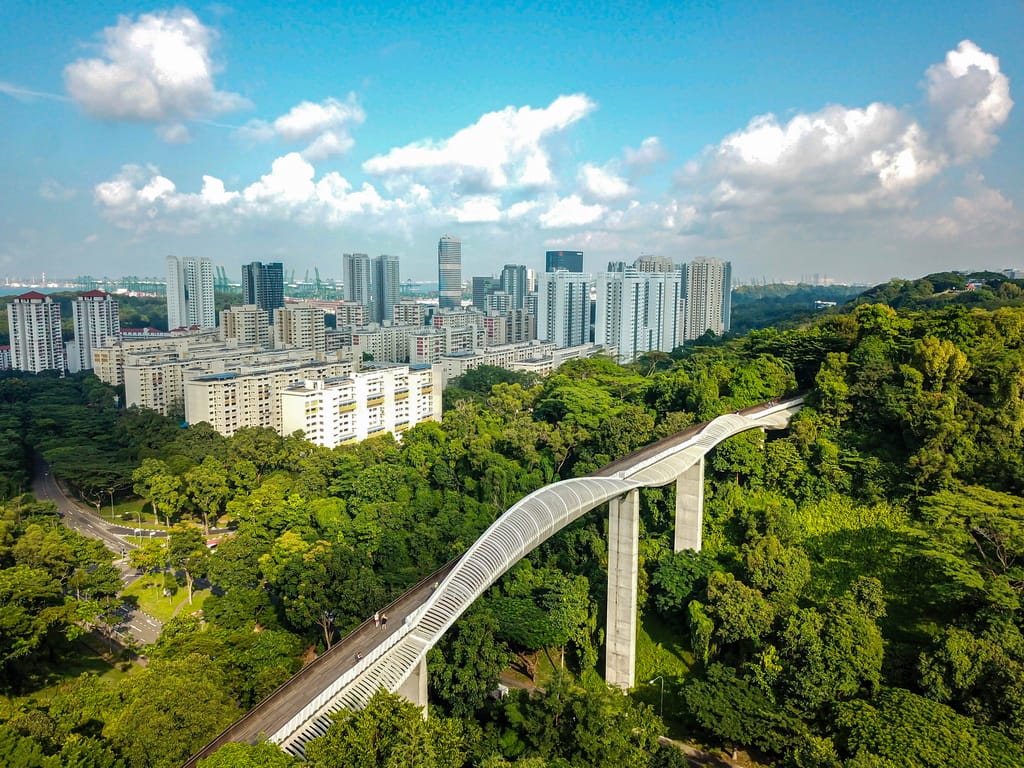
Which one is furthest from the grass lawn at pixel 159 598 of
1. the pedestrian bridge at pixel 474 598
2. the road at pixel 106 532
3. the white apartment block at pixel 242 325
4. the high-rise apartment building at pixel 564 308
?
the high-rise apartment building at pixel 564 308

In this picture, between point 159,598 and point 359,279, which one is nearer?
point 159,598

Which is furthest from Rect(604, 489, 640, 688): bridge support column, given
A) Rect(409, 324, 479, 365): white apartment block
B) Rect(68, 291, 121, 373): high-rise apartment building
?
Rect(68, 291, 121, 373): high-rise apartment building

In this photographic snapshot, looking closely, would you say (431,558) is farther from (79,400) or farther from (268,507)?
(79,400)

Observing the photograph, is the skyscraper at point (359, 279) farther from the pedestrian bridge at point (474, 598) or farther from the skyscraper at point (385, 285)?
the pedestrian bridge at point (474, 598)

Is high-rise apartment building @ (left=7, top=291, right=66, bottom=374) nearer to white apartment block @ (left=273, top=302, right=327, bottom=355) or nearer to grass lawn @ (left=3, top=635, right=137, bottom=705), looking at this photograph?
white apartment block @ (left=273, top=302, right=327, bottom=355)

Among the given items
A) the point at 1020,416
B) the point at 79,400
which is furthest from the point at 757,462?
the point at 79,400

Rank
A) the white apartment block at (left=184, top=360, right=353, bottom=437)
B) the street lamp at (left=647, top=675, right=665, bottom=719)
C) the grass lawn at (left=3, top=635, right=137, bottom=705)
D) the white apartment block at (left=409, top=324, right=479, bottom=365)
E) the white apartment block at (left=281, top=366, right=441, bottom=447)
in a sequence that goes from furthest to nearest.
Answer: the white apartment block at (left=409, top=324, right=479, bottom=365) → the white apartment block at (left=184, top=360, right=353, bottom=437) → the white apartment block at (left=281, top=366, right=441, bottom=447) → the grass lawn at (left=3, top=635, right=137, bottom=705) → the street lamp at (left=647, top=675, right=665, bottom=719)

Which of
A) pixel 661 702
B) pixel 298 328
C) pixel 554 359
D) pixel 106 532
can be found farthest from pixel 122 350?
pixel 661 702

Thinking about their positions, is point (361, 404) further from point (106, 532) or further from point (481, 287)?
point (481, 287)
